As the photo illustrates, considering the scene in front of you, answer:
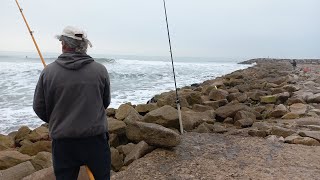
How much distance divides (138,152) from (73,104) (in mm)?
2417

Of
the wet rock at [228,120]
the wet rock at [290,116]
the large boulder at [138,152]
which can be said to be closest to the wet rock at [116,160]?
the large boulder at [138,152]

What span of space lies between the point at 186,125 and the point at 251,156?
161 centimetres

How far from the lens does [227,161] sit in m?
4.41

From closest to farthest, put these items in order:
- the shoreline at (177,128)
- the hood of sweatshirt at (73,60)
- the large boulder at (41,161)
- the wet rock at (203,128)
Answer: the hood of sweatshirt at (73,60), the large boulder at (41,161), the shoreline at (177,128), the wet rock at (203,128)

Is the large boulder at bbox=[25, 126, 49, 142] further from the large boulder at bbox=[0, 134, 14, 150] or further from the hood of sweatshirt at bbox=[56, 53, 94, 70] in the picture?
the hood of sweatshirt at bbox=[56, 53, 94, 70]

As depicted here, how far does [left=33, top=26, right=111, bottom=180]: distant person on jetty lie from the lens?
2268mm

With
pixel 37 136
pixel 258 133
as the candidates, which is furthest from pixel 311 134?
pixel 37 136

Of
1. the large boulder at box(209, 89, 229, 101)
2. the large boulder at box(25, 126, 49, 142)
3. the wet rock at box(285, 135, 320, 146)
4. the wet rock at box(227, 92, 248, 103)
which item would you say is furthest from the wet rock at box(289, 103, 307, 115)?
the large boulder at box(25, 126, 49, 142)

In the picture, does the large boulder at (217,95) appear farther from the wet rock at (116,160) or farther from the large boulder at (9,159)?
the large boulder at (9,159)

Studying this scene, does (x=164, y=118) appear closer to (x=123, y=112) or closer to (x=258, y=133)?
(x=258, y=133)

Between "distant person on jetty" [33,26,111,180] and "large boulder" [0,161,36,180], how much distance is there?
1.99 metres

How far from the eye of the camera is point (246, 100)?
10.1 meters

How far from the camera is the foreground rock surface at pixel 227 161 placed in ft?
13.1

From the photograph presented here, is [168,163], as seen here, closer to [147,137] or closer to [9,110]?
[147,137]
